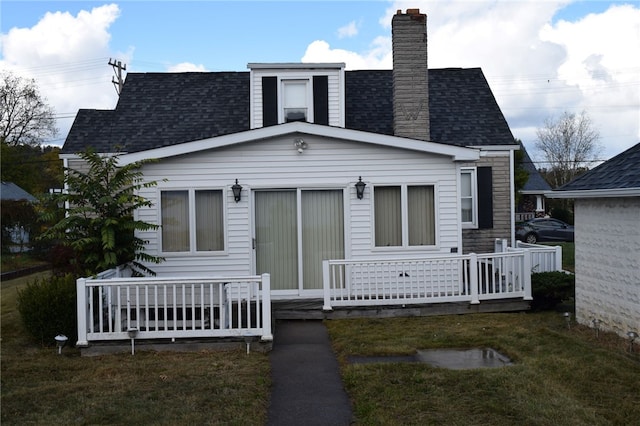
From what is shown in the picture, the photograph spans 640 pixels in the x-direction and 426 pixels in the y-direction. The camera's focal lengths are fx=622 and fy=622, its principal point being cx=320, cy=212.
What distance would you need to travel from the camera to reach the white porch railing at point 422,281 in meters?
10.3

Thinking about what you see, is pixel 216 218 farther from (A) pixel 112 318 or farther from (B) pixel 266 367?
(B) pixel 266 367

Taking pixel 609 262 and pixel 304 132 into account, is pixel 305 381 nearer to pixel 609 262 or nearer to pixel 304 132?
pixel 609 262

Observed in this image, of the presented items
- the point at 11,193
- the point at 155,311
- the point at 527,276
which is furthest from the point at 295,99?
the point at 11,193

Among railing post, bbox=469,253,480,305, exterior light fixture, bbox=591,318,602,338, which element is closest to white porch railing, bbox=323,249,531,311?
railing post, bbox=469,253,480,305

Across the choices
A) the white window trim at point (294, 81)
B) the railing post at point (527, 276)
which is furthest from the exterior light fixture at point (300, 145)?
the railing post at point (527, 276)

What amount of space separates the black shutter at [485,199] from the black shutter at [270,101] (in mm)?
5077

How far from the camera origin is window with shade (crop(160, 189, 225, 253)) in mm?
10992

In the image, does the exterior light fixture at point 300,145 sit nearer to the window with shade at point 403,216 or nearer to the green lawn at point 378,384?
the window with shade at point 403,216

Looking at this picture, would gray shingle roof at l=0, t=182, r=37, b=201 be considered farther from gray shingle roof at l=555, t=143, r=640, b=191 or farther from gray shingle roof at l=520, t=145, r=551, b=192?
gray shingle roof at l=555, t=143, r=640, b=191

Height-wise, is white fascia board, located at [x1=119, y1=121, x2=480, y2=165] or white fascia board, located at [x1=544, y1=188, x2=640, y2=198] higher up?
white fascia board, located at [x1=119, y1=121, x2=480, y2=165]

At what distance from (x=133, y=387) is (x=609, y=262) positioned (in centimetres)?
645

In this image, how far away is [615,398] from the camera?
593 cm

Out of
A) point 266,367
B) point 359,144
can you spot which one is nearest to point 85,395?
point 266,367

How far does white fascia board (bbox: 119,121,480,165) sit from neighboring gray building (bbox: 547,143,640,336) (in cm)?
202
